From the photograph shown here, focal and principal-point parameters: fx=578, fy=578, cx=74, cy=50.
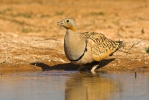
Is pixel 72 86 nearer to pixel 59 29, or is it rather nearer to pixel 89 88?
pixel 89 88

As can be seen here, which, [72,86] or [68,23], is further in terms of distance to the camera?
[68,23]

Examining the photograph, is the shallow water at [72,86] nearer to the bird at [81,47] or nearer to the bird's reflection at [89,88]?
the bird's reflection at [89,88]

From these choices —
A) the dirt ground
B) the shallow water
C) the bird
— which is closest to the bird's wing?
the bird

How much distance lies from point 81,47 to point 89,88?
1479 mm

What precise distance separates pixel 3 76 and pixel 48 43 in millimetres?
2818

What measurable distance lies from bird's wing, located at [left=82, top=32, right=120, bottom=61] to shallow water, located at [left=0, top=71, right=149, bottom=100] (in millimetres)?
378

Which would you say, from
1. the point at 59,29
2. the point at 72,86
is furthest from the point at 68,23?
the point at 59,29

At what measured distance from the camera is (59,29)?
51.9 ft

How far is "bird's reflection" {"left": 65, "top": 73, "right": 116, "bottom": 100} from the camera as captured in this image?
28.7ft

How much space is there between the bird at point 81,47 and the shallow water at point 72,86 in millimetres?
326

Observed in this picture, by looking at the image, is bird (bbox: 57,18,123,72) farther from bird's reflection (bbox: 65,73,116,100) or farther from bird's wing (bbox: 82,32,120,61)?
bird's reflection (bbox: 65,73,116,100)

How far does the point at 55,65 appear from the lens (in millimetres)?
11820

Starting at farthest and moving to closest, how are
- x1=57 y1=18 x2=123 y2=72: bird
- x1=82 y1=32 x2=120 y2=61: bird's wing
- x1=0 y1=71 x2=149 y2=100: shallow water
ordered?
x1=82 y1=32 x2=120 y2=61: bird's wing, x1=57 y1=18 x2=123 y2=72: bird, x1=0 y1=71 x2=149 y2=100: shallow water

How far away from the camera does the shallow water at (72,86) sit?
8734mm
